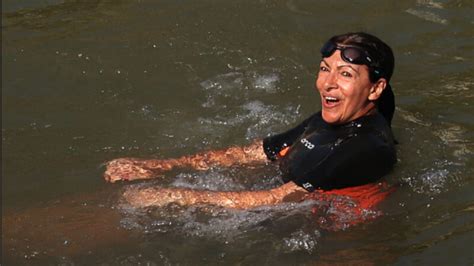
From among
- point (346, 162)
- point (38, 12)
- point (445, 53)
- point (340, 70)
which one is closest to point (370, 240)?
point (346, 162)

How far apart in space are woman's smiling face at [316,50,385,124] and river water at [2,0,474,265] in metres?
0.58

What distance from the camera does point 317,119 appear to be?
545 centimetres

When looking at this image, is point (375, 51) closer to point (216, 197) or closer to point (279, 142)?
point (279, 142)

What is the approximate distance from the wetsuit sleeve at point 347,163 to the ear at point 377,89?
0.28m

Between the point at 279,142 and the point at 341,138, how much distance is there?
887mm

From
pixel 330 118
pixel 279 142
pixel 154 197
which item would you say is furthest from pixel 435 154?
pixel 154 197

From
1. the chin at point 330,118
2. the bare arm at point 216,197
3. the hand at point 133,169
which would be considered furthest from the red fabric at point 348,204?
the hand at point 133,169

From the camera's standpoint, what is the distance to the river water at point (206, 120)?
5.23 m

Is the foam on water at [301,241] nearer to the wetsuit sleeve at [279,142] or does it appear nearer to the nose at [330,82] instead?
the wetsuit sleeve at [279,142]

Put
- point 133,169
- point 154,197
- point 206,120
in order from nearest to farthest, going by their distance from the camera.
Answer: point 154,197, point 133,169, point 206,120

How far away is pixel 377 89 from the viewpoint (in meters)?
5.10

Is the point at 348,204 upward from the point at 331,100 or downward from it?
downward

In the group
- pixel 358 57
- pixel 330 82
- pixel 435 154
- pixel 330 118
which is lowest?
pixel 435 154

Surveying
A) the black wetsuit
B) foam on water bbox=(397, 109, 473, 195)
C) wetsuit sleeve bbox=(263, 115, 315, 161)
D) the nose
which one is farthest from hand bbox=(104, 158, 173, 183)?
foam on water bbox=(397, 109, 473, 195)
